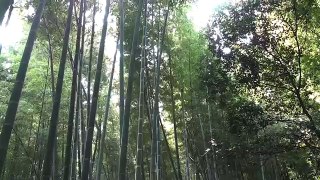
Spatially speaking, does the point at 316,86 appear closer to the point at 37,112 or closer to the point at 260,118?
the point at 260,118

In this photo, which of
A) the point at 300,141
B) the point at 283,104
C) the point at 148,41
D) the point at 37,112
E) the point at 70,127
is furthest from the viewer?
the point at 37,112

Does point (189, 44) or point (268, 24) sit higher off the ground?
point (189, 44)

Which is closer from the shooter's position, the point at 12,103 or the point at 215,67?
the point at 12,103

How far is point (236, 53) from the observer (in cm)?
678

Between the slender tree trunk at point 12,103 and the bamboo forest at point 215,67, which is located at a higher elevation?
the bamboo forest at point 215,67

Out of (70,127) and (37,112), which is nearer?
(70,127)

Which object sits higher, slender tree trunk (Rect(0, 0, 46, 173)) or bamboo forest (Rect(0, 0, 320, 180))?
bamboo forest (Rect(0, 0, 320, 180))

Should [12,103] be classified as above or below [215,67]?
below

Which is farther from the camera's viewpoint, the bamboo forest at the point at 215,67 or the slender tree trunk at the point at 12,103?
the bamboo forest at the point at 215,67

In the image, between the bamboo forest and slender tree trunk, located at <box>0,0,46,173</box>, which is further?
the bamboo forest

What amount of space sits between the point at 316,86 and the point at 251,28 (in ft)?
5.11

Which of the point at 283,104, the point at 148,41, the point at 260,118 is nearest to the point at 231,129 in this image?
the point at 260,118

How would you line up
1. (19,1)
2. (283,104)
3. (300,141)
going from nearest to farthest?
(300,141), (283,104), (19,1)

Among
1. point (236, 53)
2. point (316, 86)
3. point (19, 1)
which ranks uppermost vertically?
point (19, 1)
